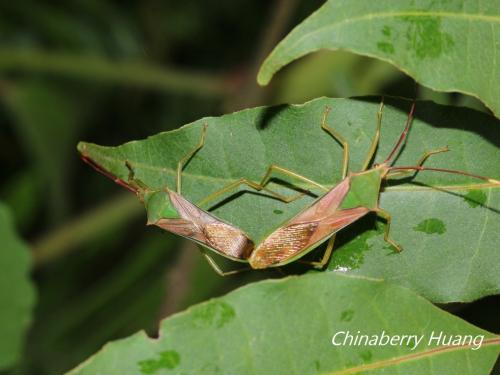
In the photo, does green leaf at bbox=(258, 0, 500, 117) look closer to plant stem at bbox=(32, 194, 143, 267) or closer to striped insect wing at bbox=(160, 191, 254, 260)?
striped insect wing at bbox=(160, 191, 254, 260)

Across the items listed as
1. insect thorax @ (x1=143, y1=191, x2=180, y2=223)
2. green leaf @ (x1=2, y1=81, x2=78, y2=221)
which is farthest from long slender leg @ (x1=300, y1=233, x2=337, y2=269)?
green leaf @ (x1=2, y1=81, x2=78, y2=221)

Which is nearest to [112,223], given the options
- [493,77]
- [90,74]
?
[90,74]

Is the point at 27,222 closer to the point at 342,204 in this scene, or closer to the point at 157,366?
the point at 342,204

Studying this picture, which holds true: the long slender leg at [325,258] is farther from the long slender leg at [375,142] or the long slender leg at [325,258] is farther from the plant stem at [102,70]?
the plant stem at [102,70]

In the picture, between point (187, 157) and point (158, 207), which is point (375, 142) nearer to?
point (187, 157)

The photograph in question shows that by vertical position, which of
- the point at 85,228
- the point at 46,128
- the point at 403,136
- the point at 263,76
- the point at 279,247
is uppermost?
the point at 263,76

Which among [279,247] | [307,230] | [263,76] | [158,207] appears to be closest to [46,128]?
[158,207]
